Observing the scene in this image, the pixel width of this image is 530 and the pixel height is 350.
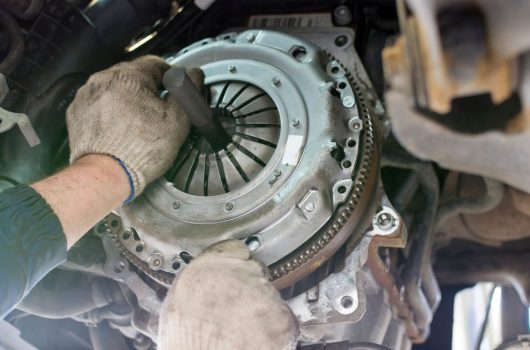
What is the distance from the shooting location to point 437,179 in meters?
Result: 1.95

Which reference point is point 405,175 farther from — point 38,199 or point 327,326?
point 38,199

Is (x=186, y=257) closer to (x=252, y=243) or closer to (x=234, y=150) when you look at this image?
(x=252, y=243)

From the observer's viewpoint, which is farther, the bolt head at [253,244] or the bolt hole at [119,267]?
the bolt hole at [119,267]

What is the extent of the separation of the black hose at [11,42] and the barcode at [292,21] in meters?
0.70

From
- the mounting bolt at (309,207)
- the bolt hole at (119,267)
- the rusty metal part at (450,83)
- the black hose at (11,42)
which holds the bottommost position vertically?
the bolt hole at (119,267)

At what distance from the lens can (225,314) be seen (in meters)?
1.31

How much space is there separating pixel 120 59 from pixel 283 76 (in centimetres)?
61

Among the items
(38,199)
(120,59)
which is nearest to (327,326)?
(38,199)

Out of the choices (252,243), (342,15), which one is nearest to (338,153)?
(252,243)

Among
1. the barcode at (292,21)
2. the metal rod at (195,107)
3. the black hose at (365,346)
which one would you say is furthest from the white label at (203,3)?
the black hose at (365,346)

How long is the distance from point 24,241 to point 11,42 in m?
0.72

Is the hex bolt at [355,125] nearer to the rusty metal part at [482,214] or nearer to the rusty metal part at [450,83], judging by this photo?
the rusty metal part at [482,214]

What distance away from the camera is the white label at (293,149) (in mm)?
1559

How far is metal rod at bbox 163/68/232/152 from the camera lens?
149cm
